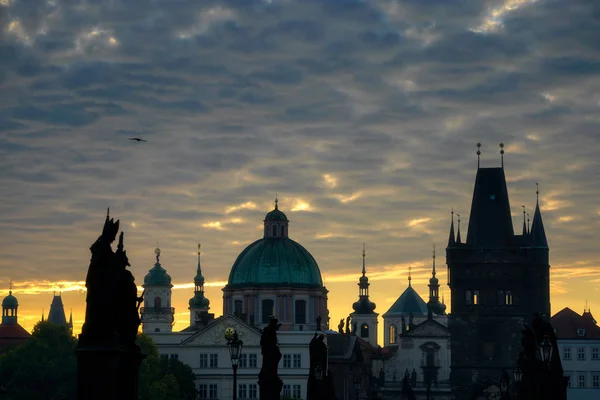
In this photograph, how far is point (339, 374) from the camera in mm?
176125

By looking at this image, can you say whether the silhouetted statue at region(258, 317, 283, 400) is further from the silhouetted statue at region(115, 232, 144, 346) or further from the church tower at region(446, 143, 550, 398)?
the church tower at region(446, 143, 550, 398)

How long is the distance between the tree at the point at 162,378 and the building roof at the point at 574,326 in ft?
139

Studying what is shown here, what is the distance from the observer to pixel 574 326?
171 meters

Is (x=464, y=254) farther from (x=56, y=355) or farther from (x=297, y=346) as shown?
(x=56, y=355)

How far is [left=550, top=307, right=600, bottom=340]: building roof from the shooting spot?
170 m

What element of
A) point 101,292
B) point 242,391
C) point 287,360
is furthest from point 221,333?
point 101,292

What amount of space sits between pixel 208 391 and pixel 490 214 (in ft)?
135

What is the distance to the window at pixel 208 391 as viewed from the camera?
158500 mm

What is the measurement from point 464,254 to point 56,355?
57958mm

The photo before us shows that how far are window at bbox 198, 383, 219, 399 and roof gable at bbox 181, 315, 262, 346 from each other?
4642mm

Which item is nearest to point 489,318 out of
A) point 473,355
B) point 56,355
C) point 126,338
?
point 473,355

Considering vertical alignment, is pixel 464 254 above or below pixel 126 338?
above

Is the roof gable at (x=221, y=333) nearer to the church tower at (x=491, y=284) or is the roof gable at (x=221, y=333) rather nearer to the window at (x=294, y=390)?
the window at (x=294, y=390)

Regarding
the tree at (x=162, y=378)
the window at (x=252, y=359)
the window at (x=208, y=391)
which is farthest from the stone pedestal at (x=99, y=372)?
the window at (x=252, y=359)
